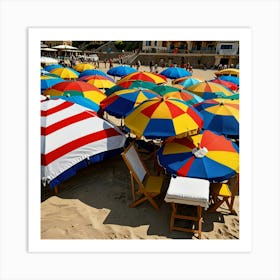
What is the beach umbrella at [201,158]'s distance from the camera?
3.57 metres

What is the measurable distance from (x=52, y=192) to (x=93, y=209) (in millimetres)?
949

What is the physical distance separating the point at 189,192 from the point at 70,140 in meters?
2.31

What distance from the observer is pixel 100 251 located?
9.77ft

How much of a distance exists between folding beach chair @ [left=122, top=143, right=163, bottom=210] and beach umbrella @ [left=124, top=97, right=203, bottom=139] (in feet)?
1.50

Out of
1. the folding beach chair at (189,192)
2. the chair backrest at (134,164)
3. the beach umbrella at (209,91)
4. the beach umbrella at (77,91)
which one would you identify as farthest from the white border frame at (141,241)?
the beach umbrella at (209,91)

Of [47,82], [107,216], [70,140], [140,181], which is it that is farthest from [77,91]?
[107,216]

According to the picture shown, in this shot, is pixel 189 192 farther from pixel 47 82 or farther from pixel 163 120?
pixel 47 82

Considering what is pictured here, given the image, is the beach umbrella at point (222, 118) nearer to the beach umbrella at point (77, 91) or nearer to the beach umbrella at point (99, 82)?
the beach umbrella at point (77, 91)

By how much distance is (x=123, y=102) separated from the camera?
534 cm

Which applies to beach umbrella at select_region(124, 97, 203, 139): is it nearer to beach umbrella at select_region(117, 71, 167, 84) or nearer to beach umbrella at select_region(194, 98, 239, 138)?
beach umbrella at select_region(194, 98, 239, 138)

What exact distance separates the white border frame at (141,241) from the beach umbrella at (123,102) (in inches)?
79.5
